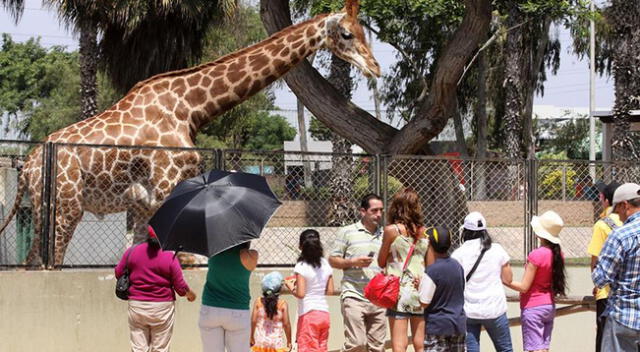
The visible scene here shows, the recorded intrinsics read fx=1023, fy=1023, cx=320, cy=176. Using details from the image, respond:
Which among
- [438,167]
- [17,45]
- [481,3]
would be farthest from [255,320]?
[17,45]

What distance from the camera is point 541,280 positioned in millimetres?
8719

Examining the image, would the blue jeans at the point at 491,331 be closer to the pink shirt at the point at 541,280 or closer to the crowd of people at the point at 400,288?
the crowd of people at the point at 400,288

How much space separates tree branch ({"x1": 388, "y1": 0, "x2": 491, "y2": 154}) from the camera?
14820mm

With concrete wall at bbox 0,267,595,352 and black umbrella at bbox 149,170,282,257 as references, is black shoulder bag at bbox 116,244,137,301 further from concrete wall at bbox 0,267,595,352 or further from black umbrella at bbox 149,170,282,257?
concrete wall at bbox 0,267,595,352

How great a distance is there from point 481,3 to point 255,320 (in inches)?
312

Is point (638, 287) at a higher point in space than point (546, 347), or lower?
higher

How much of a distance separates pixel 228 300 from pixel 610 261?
2730mm

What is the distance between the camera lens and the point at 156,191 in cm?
1132

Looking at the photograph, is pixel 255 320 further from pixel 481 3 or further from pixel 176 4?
pixel 176 4

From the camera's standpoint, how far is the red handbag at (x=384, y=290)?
800cm

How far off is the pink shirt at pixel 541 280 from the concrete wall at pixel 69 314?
3873mm

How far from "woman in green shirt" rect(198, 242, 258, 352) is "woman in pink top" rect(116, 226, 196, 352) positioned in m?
0.99

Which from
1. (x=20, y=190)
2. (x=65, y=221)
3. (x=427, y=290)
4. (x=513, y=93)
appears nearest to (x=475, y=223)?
(x=427, y=290)

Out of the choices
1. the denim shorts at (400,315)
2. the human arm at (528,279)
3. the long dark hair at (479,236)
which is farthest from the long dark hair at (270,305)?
the human arm at (528,279)
